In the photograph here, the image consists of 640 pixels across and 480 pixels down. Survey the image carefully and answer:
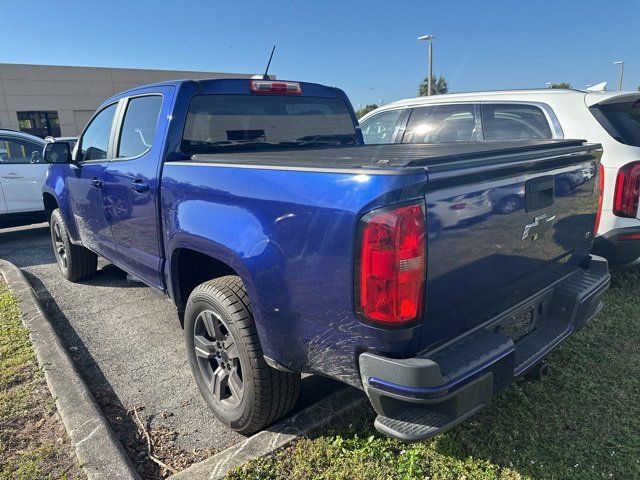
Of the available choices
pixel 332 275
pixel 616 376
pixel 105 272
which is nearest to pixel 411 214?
pixel 332 275

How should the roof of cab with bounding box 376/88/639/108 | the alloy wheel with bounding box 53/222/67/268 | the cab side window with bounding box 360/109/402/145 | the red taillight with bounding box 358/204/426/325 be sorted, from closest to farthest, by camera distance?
the red taillight with bounding box 358/204/426/325 → the roof of cab with bounding box 376/88/639/108 → the alloy wheel with bounding box 53/222/67/268 → the cab side window with bounding box 360/109/402/145

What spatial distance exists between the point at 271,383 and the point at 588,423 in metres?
1.78

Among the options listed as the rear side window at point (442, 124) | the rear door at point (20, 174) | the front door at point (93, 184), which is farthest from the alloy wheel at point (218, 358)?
the rear door at point (20, 174)

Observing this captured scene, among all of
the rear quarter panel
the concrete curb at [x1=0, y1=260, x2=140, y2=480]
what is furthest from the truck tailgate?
the concrete curb at [x1=0, y1=260, x2=140, y2=480]

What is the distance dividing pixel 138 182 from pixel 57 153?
69.1 inches

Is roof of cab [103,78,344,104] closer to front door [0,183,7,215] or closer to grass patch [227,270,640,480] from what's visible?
grass patch [227,270,640,480]

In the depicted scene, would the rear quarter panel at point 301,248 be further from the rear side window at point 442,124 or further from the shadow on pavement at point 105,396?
the rear side window at point 442,124

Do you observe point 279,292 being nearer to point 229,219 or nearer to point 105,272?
point 229,219

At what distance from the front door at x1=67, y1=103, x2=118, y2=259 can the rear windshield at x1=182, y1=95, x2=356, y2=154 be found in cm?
111

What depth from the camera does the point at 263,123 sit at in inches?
137

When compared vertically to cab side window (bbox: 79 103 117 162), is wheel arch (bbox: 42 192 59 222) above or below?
below

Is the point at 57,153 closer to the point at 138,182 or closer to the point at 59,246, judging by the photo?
the point at 59,246

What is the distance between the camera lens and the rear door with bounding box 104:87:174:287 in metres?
3.07

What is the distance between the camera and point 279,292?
2.07m
